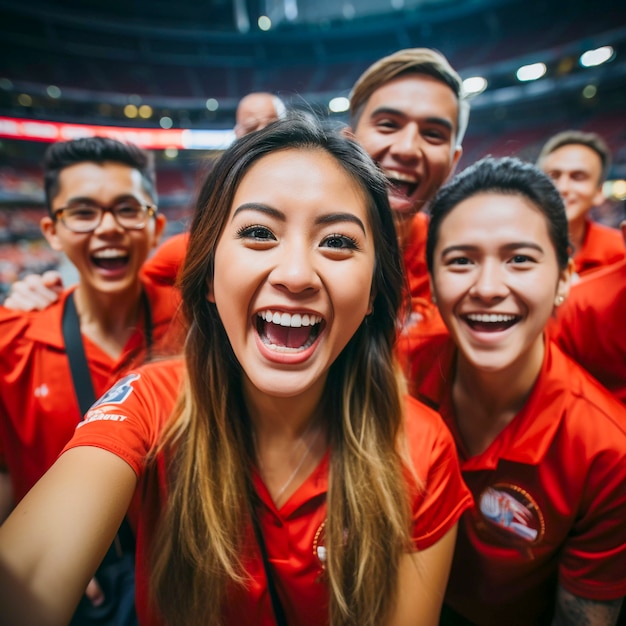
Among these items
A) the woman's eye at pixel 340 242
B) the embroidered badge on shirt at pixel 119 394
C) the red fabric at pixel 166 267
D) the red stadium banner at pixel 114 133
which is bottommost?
the embroidered badge on shirt at pixel 119 394

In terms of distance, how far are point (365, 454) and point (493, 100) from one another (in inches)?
744

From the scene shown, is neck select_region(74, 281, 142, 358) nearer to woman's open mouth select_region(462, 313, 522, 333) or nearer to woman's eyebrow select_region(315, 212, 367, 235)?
woman's eyebrow select_region(315, 212, 367, 235)

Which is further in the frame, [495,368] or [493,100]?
[493,100]

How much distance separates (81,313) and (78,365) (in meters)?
0.36

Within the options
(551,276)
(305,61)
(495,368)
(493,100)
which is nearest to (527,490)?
(495,368)

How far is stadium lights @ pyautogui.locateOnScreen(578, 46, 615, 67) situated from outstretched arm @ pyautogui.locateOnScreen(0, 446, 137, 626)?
59.4 feet

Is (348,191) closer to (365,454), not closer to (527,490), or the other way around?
(365,454)

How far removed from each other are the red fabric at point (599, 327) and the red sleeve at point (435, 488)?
0.86 meters

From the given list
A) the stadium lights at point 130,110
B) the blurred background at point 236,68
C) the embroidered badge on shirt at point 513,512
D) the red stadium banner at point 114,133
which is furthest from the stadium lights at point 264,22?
the embroidered badge on shirt at point 513,512

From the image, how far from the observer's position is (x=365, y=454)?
122 centimetres

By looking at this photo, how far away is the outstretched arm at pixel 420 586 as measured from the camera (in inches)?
45.4

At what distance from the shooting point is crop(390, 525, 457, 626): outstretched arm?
1.15 metres

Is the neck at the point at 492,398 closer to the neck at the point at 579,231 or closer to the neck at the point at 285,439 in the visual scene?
the neck at the point at 285,439

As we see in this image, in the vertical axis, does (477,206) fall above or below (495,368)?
above
